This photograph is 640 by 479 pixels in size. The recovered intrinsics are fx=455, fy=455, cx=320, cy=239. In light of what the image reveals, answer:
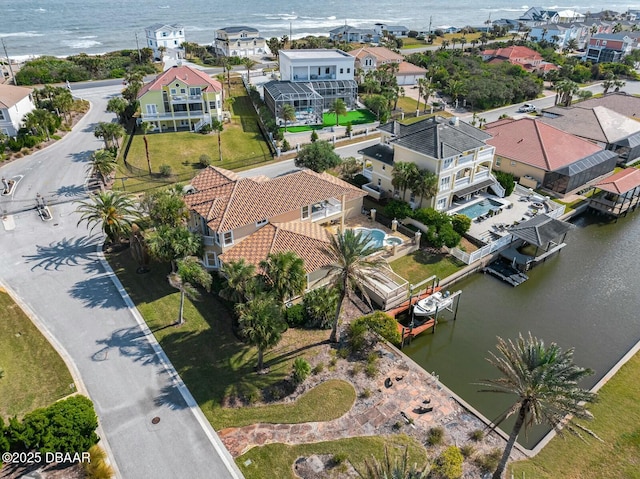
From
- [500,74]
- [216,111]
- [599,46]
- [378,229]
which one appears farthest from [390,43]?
[378,229]

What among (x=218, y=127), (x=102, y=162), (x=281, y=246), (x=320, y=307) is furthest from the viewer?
(x=218, y=127)

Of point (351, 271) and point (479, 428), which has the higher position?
point (351, 271)

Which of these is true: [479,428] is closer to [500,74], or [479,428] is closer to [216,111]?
[216,111]

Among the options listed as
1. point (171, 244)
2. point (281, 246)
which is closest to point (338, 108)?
point (281, 246)

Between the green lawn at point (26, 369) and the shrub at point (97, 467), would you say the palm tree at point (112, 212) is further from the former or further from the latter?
the shrub at point (97, 467)

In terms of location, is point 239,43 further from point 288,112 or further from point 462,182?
point 462,182

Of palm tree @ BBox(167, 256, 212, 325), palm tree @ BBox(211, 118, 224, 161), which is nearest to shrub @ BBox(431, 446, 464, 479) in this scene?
palm tree @ BBox(167, 256, 212, 325)

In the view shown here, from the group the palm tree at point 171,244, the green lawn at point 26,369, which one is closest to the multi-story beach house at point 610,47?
the palm tree at point 171,244

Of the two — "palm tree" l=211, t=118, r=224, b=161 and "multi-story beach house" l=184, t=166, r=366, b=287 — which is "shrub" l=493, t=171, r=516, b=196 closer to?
"multi-story beach house" l=184, t=166, r=366, b=287

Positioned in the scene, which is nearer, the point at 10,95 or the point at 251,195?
the point at 251,195
